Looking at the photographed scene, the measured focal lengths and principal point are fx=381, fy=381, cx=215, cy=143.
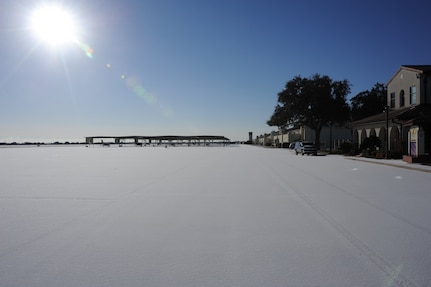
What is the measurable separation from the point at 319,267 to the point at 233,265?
114 cm

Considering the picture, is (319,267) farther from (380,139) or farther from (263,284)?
(380,139)

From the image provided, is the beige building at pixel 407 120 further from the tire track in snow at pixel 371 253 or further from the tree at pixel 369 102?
the tree at pixel 369 102

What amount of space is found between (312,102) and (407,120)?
24765 millimetres

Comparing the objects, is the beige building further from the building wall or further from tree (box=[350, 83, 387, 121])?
tree (box=[350, 83, 387, 121])

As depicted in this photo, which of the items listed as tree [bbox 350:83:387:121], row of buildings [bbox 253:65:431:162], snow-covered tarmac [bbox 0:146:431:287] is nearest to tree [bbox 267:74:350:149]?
row of buildings [bbox 253:65:431:162]

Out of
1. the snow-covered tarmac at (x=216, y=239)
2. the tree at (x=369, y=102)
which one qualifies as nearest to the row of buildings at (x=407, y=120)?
the snow-covered tarmac at (x=216, y=239)

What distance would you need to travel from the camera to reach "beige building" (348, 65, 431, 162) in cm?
2685

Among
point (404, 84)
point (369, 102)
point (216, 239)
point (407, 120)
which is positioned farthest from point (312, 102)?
point (216, 239)

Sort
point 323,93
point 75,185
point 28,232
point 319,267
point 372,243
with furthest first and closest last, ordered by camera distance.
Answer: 1. point 323,93
2. point 75,185
3. point 28,232
4. point 372,243
5. point 319,267

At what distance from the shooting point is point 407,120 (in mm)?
32312

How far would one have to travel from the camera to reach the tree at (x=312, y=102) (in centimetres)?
5672

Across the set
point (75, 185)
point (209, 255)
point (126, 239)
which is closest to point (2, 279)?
point (126, 239)

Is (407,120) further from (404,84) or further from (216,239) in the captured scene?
(216,239)

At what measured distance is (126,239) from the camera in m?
6.54
